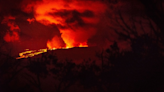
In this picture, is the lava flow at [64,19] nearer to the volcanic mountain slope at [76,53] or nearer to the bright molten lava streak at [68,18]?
the bright molten lava streak at [68,18]

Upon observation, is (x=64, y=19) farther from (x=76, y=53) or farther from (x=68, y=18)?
(x=76, y=53)

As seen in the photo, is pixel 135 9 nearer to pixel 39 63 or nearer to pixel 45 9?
pixel 45 9

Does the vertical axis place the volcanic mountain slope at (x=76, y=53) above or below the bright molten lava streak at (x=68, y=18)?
below

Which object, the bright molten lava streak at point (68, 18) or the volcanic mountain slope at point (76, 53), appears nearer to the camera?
the volcanic mountain slope at point (76, 53)

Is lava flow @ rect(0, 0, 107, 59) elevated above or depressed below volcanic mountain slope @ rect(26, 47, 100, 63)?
above

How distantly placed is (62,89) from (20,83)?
1463 mm

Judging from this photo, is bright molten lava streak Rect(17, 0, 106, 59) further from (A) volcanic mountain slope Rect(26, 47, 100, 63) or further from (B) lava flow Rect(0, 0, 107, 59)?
(A) volcanic mountain slope Rect(26, 47, 100, 63)

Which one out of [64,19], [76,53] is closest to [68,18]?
[64,19]

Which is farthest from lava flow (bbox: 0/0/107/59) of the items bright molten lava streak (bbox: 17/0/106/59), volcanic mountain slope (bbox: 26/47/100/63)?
volcanic mountain slope (bbox: 26/47/100/63)

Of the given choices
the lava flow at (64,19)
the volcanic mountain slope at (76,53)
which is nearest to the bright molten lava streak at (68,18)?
the lava flow at (64,19)

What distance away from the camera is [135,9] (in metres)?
8.97

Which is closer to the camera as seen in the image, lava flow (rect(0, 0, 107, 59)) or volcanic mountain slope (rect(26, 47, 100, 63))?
volcanic mountain slope (rect(26, 47, 100, 63))

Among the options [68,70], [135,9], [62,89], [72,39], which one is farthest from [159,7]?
[62,89]

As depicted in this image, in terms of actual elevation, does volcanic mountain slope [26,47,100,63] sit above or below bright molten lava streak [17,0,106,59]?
below
